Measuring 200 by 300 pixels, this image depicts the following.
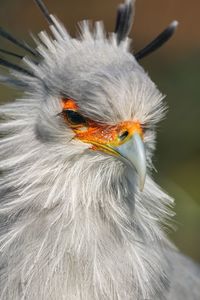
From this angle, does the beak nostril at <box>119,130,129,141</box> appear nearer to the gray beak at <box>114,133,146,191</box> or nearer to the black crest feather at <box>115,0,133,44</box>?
the gray beak at <box>114,133,146,191</box>

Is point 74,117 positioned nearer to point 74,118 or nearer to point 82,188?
point 74,118

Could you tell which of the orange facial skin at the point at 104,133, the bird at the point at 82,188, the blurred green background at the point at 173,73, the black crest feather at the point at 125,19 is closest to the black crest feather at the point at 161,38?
the black crest feather at the point at 125,19

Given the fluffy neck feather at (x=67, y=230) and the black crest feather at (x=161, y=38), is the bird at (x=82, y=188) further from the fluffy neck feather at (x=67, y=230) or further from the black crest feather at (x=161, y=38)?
the black crest feather at (x=161, y=38)

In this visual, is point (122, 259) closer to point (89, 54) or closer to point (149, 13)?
point (89, 54)

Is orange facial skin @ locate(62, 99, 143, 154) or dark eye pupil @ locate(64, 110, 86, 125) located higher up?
dark eye pupil @ locate(64, 110, 86, 125)

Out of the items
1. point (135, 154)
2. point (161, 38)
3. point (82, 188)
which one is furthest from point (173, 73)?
→ point (135, 154)

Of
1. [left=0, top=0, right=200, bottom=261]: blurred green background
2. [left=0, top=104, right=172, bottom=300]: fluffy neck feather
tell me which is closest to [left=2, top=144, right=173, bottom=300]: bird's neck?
[left=0, top=104, right=172, bottom=300]: fluffy neck feather

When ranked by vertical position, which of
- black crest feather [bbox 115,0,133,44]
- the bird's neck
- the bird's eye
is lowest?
the bird's neck
